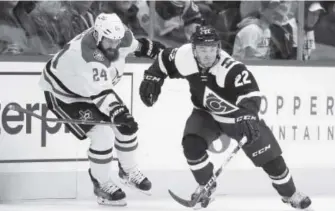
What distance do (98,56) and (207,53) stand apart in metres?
0.57

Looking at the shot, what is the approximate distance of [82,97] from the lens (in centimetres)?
522

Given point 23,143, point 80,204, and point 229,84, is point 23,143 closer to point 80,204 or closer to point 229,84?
point 80,204

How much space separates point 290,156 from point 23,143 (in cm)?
164

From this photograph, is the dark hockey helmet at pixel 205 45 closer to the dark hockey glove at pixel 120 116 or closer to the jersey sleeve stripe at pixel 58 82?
the dark hockey glove at pixel 120 116

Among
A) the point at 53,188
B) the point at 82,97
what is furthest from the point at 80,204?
the point at 82,97

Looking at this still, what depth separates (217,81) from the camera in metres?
5.02

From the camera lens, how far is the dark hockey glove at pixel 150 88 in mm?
5137

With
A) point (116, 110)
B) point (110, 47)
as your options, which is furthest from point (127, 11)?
point (116, 110)

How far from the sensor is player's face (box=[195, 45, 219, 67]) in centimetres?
493

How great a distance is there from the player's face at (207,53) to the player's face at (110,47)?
43 cm

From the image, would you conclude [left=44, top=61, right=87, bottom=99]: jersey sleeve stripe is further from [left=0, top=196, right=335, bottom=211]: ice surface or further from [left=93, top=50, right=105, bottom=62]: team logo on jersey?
[left=0, top=196, right=335, bottom=211]: ice surface

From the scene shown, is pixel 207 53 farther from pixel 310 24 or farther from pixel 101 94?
pixel 310 24

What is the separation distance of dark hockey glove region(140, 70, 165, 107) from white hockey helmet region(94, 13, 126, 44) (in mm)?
281

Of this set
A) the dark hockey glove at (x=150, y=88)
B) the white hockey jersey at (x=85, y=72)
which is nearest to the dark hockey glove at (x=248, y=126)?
the dark hockey glove at (x=150, y=88)
